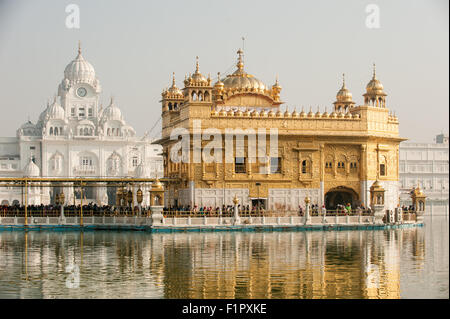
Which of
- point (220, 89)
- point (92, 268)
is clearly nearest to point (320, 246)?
point (92, 268)

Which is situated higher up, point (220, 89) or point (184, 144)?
point (220, 89)

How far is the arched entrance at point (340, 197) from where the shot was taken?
42812 mm

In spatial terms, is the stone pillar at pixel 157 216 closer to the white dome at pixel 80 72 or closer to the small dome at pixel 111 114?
the small dome at pixel 111 114

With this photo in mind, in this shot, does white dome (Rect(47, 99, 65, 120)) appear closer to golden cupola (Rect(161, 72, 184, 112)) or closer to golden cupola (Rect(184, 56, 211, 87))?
golden cupola (Rect(161, 72, 184, 112))

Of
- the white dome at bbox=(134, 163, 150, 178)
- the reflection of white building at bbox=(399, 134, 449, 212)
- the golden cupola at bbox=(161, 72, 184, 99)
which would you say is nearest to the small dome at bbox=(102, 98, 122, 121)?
the white dome at bbox=(134, 163, 150, 178)

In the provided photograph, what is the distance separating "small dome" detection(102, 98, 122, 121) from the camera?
102 metres

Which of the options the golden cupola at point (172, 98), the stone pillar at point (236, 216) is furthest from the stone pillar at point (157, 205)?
the golden cupola at point (172, 98)

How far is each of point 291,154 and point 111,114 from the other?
207ft

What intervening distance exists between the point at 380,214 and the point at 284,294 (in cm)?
2345

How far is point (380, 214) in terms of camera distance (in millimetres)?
39219
